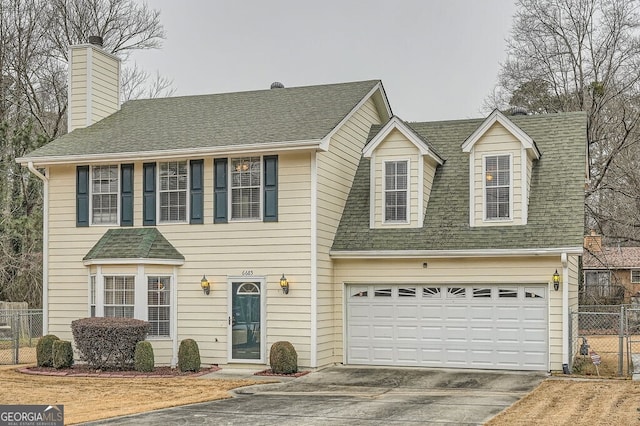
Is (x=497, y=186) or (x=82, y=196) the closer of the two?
(x=497, y=186)

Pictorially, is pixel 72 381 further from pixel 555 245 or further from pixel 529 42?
pixel 529 42

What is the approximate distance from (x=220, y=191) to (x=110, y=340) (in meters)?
4.31

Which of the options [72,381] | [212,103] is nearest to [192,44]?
[212,103]

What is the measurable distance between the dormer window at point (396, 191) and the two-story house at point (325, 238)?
0.11ft

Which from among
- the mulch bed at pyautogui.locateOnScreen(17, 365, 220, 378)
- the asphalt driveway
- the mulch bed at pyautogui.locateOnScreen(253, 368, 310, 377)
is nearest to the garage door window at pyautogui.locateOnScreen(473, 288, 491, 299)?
the asphalt driveway

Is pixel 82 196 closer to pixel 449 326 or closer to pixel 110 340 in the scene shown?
pixel 110 340

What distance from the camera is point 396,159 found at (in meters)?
21.4

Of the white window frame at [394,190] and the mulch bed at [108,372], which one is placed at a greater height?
the white window frame at [394,190]

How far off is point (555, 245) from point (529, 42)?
1738cm

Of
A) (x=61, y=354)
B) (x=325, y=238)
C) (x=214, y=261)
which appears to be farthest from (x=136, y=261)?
(x=325, y=238)

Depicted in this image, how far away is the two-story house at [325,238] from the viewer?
66.5 ft

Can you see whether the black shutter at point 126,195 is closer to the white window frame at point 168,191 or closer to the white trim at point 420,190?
the white window frame at point 168,191

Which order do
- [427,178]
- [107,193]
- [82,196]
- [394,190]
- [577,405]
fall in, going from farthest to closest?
[82,196]
[107,193]
[427,178]
[394,190]
[577,405]

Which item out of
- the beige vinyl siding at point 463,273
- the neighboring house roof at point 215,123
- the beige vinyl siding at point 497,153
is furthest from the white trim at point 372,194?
the beige vinyl siding at point 497,153
